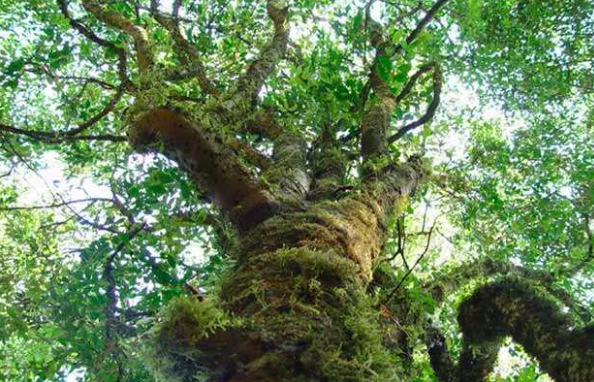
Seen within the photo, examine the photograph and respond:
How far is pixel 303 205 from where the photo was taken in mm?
3068

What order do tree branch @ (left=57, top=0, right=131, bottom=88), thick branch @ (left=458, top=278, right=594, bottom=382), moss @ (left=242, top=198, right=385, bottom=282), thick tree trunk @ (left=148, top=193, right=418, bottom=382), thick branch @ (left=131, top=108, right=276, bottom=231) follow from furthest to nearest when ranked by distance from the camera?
tree branch @ (left=57, top=0, right=131, bottom=88), thick branch @ (left=458, top=278, right=594, bottom=382), thick branch @ (left=131, top=108, right=276, bottom=231), moss @ (left=242, top=198, right=385, bottom=282), thick tree trunk @ (left=148, top=193, right=418, bottom=382)

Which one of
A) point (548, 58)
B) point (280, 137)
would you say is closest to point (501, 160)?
point (548, 58)

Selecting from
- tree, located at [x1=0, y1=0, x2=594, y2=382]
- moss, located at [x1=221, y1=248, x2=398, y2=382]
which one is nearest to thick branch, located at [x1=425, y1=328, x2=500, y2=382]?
tree, located at [x1=0, y1=0, x2=594, y2=382]

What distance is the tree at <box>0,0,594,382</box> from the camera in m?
2.14

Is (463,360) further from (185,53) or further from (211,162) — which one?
(185,53)

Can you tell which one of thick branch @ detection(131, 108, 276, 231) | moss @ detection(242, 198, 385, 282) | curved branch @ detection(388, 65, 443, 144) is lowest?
moss @ detection(242, 198, 385, 282)

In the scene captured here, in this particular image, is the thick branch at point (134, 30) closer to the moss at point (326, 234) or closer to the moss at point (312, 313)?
the moss at point (326, 234)

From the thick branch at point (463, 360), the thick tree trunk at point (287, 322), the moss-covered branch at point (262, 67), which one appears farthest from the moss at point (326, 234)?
the thick branch at point (463, 360)

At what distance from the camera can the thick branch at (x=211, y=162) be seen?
2.98 meters

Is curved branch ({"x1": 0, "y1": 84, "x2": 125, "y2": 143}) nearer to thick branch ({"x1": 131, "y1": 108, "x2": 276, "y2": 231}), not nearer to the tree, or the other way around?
the tree

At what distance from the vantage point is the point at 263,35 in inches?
311

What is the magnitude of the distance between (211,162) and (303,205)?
60cm

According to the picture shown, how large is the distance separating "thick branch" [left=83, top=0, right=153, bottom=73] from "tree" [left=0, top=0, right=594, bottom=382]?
0.03 m

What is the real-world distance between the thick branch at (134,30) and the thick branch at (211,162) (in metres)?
0.88
